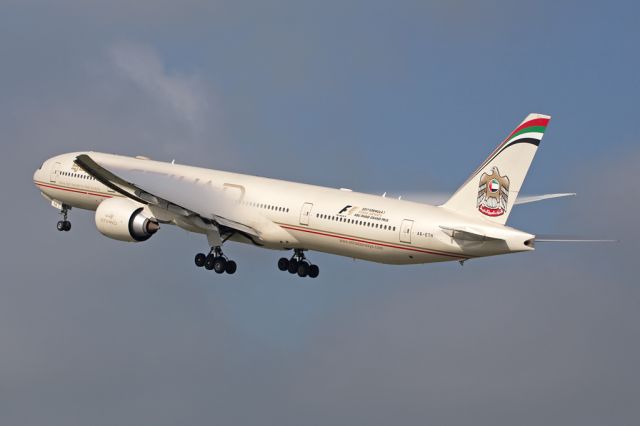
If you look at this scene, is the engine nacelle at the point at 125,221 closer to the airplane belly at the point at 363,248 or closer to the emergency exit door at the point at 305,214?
the airplane belly at the point at 363,248

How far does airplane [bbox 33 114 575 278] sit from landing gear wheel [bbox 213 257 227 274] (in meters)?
0.05

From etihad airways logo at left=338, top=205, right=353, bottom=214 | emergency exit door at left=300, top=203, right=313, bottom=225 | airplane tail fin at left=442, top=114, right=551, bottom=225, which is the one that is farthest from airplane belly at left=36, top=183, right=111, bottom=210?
airplane tail fin at left=442, top=114, right=551, bottom=225

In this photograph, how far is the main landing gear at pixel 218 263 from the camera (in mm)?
79000

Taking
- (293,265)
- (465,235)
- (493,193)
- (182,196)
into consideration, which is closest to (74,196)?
(182,196)

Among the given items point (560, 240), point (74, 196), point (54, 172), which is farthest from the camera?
point (54, 172)

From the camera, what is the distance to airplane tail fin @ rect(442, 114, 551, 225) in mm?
Answer: 68438

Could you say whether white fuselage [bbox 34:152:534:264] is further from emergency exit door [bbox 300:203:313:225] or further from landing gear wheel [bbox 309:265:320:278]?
landing gear wheel [bbox 309:265:320:278]

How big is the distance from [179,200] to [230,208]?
295 cm

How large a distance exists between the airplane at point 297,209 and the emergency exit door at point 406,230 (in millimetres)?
46

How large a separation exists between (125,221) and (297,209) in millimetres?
8899

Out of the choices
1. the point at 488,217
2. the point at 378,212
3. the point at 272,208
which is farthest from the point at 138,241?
the point at 488,217

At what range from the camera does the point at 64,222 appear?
285 feet

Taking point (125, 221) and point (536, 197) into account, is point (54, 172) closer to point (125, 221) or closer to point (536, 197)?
point (125, 221)

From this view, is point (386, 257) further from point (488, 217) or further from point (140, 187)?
point (140, 187)
